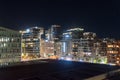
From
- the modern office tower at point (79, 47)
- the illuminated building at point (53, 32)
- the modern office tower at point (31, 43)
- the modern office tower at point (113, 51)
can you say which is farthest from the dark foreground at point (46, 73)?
the illuminated building at point (53, 32)

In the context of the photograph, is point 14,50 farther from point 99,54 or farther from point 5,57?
point 99,54

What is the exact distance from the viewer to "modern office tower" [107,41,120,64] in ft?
304

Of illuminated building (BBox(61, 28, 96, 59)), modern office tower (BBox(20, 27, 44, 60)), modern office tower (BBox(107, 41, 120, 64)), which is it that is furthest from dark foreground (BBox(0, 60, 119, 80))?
modern office tower (BBox(20, 27, 44, 60))

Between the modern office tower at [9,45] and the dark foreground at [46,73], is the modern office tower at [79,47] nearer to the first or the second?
the modern office tower at [9,45]

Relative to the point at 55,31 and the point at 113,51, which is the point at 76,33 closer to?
the point at 55,31

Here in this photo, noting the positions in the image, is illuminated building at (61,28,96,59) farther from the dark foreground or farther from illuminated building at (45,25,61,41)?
the dark foreground

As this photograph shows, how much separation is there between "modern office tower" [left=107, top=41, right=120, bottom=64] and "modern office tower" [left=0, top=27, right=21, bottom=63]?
157 feet

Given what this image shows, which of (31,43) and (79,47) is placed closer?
(79,47)

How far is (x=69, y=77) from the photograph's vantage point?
20188 millimetres

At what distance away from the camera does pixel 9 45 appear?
5338cm

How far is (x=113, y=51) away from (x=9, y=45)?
179ft

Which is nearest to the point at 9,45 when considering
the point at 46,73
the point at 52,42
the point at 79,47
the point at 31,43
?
the point at 46,73

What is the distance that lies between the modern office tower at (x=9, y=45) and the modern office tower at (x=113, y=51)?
157 ft

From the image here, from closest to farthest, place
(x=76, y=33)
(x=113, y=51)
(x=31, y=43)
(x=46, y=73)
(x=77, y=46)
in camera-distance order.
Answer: (x=46, y=73)
(x=113, y=51)
(x=77, y=46)
(x=31, y=43)
(x=76, y=33)
